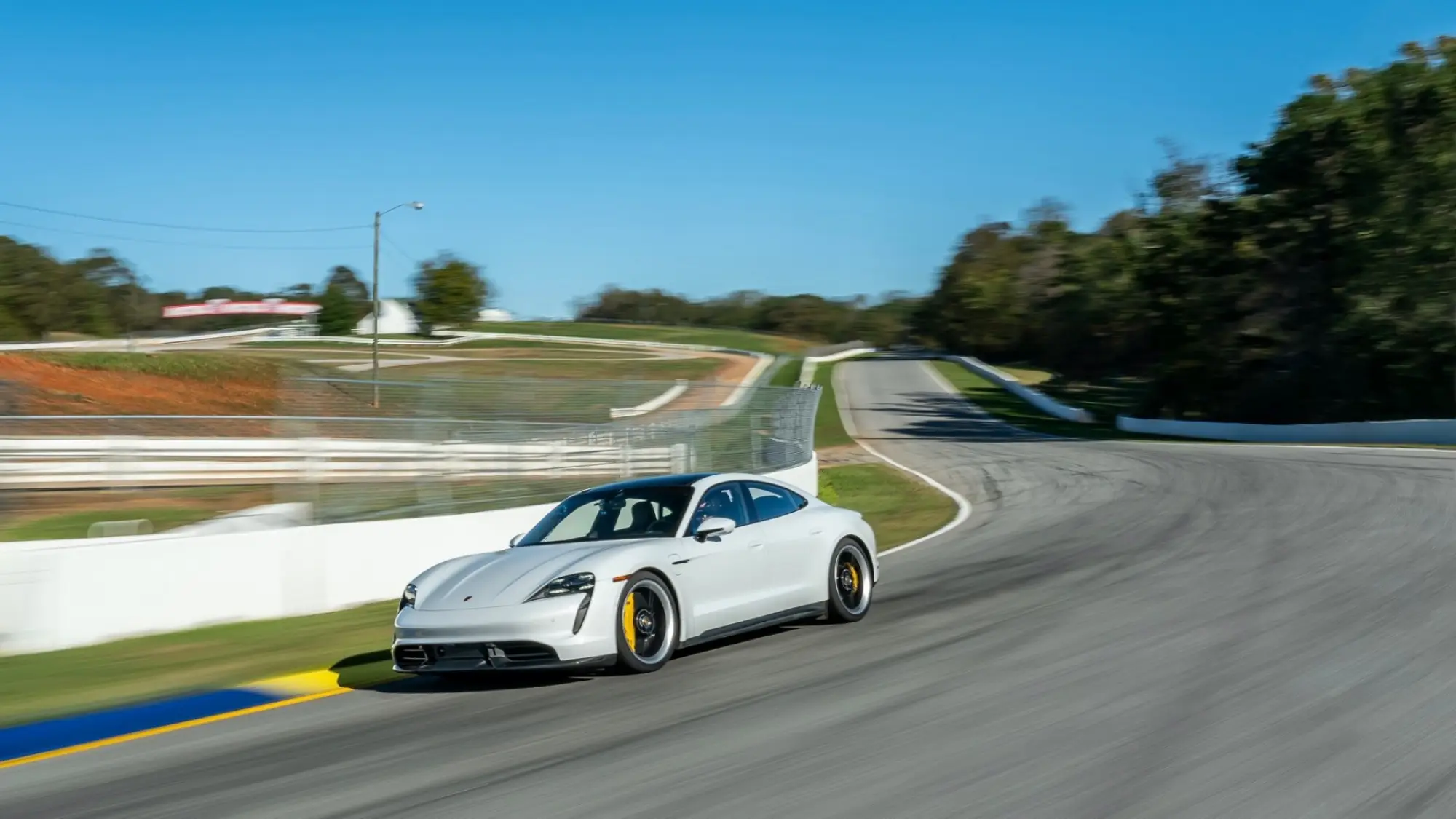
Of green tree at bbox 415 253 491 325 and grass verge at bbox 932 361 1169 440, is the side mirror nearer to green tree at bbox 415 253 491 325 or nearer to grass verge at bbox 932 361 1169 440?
grass verge at bbox 932 361 1169 440

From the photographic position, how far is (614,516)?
32.8 ft

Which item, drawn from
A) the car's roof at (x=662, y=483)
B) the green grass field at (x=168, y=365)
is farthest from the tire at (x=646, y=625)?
the green grass field at (x=168, y=365)

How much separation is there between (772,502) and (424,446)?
20.6ft

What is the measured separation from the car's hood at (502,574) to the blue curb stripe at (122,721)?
127 cm

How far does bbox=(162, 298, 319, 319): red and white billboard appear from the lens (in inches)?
3944

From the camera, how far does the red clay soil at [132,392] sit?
36.8 m

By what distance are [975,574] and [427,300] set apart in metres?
91.4

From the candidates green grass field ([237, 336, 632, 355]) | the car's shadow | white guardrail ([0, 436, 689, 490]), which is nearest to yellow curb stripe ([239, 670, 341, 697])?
the car's shadow

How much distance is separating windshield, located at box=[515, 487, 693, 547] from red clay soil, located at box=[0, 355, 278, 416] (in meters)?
28.6

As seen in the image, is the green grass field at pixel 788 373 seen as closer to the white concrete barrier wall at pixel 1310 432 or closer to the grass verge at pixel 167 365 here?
the white concrete barrier wall at pixel 1310 432

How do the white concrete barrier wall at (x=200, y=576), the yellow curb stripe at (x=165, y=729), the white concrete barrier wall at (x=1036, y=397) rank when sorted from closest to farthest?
the yellow curb stripe at (x=165, y=729) < the white concrete barrier wall at (x=200, y=576) < the white concrete barrier wall at (x=1036, y=397)

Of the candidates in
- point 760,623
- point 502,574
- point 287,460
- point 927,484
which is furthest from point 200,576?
point 927,484

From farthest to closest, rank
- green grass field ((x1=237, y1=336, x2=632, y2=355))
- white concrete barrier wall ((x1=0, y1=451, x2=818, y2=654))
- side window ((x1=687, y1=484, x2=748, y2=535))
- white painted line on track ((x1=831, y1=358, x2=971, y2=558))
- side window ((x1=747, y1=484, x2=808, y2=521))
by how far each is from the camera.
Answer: green grass field ((x1=237, y1=336, x2=632, y2=355)), white painted line on track ((x1=831, y1=358, x2=971, y2=558)), white concrete barrier wall ((x1=0, y1=451, x2=818, y2=654)), side window ((x1=747, y1=484, x2=808, y2=521)), side window ((x1=687, y1=484, x2=748, y2=535))

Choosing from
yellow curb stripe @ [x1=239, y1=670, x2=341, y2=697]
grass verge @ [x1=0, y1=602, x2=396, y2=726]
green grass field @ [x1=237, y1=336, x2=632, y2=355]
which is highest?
green grass field @ [x1=237, y1=336, x2=632, y2=355]
